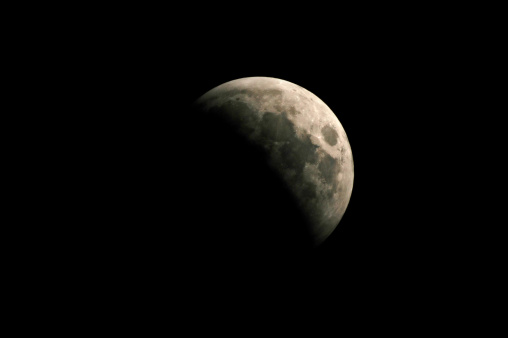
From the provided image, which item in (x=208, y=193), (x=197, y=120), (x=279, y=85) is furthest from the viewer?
(x=279, y=85)

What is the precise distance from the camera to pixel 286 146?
3264mm

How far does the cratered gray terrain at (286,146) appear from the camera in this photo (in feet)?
10.6

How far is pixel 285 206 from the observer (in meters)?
3.29

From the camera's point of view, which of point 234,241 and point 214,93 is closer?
point 234,241

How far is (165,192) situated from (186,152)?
1.42 feet

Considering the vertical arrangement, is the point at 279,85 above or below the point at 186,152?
above

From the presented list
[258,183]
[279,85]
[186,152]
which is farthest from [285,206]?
[279,85]

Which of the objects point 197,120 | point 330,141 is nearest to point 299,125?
point 330,141

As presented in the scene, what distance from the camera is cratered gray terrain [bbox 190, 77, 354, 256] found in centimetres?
324

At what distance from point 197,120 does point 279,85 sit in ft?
3.21

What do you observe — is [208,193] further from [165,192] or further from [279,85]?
[279,85]

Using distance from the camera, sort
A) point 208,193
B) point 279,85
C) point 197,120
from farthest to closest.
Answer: point 279,85 → point 197,120 → point 208,193

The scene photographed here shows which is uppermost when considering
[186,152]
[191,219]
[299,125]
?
[299,125]

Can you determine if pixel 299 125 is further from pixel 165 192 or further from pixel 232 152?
pixel 165 192
